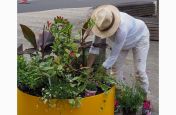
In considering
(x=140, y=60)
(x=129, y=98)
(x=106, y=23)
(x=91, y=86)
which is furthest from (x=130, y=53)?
(x=91, y=86)

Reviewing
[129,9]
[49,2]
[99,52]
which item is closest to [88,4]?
[49,2]

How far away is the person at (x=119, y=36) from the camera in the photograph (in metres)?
3.44

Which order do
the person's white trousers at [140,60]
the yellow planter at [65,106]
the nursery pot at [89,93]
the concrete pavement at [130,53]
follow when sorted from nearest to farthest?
the yellow planter at [65,106] → the nursery pot at [89,93] → the person's white trousers at [140,60] → the concrete pavement at [130,53]

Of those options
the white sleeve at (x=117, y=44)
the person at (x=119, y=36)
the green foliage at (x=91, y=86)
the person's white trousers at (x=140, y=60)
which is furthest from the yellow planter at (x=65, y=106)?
the person's white trousers at (x=140, y=60)

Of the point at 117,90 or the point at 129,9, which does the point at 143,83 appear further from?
the point at 129,9

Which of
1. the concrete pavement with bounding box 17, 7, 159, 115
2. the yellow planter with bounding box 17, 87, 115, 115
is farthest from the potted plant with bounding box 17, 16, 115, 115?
the concrete pavement with bounding box 17, 7, 159, 115

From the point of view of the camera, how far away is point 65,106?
8.32 ft

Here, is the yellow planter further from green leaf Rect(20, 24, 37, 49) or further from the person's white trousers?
the person's white trousers

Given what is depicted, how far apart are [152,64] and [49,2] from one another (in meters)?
9.63

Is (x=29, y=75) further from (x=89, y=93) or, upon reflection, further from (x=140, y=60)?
(x=140, y=60)

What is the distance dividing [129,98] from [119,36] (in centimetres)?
57

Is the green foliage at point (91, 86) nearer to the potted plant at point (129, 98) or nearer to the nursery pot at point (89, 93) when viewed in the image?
the nursery pot at point (89, 93)

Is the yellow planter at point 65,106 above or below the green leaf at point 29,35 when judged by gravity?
below

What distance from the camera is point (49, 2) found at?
48.9 ft
